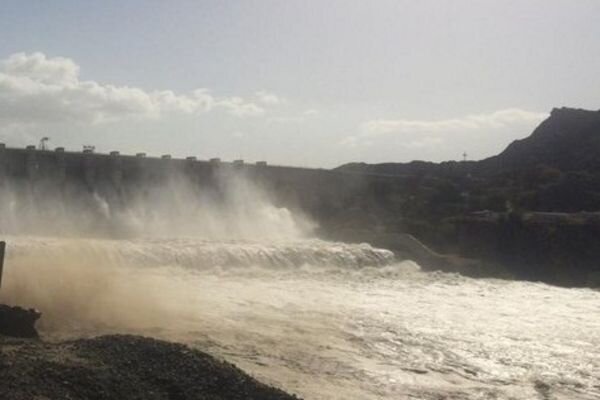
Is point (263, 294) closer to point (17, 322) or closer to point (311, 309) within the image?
point (311, 309)

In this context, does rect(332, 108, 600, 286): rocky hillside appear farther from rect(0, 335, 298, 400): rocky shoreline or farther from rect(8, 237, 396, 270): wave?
rect(0, 335, 298, 400): rocky shoreline

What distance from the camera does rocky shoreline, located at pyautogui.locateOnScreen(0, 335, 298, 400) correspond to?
10422 millimetres

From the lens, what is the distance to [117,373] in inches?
441

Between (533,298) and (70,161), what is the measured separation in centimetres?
3274

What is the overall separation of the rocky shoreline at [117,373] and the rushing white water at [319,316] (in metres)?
2.74

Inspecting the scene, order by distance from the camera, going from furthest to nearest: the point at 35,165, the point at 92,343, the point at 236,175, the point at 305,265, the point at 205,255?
the point at 236,175 < the point at 35,165 < the point at 305,265 < the point at 205,255 < the point at 92,343

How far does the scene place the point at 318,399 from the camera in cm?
1352

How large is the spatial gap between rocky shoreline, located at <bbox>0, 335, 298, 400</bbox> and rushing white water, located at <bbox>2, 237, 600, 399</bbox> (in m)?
2.74

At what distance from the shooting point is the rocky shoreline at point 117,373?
10.4 metres

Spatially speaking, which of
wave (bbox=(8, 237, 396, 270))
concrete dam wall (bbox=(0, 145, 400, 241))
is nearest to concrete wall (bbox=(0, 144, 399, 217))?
concrete dam wall (bbox=(0, 145, 400, 241))

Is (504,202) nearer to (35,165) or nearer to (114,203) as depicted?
(114,203)

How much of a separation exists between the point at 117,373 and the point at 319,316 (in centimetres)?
1311

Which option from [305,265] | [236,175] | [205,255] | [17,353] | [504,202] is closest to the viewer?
[17,353]

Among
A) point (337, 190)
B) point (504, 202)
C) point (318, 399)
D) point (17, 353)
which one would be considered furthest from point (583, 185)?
point (17, 353)
